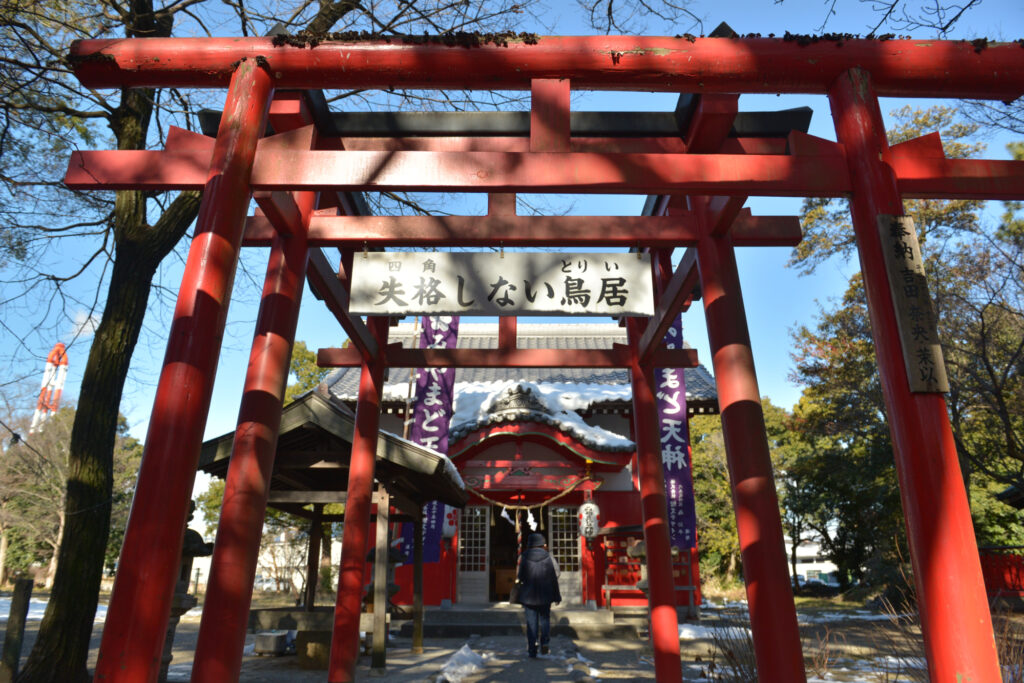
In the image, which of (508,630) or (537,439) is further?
(537,439)

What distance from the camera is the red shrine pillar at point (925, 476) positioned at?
9.58ft

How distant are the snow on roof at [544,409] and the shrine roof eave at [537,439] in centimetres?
14

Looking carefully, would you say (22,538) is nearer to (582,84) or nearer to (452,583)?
(452,583)

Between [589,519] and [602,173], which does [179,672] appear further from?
[589,519]

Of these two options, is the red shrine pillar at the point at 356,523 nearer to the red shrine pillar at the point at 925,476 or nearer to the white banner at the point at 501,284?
the white banner at the point at 501,284

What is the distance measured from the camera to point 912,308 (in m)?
3.39

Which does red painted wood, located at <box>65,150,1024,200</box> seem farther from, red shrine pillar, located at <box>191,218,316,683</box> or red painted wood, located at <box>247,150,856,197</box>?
red shrine pillar, located at <box>191,218,316,683</box>

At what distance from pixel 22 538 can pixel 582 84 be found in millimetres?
32312

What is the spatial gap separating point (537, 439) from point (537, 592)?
5.27 meters

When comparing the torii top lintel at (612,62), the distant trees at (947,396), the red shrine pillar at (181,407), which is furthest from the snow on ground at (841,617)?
the red shrine pillar at (181,407)

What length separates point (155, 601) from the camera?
2969mm

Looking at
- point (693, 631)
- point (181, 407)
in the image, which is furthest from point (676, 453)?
point (181, 407)

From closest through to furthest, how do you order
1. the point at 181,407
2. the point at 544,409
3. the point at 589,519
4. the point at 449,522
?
the point at 181,407 → the point at 589,519 → the point at 449,522 → the point at 544,409

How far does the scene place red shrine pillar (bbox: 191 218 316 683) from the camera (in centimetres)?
379
